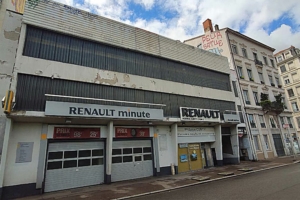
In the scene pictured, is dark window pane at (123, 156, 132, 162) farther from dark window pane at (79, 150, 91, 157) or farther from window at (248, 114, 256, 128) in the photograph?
window at (248, 114, 256, 128)

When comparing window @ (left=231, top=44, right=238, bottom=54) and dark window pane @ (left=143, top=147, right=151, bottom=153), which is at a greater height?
window @ (left=231, top=44, right=238, bottom=54)

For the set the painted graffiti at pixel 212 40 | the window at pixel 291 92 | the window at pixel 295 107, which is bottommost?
the window at pixel 295 107

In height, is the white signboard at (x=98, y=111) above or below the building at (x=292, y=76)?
below

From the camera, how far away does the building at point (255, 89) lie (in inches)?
894

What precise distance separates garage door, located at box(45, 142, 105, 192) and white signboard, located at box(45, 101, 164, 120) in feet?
7.80

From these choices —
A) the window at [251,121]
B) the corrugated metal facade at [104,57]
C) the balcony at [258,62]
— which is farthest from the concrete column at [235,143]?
the balcony at [258,62]

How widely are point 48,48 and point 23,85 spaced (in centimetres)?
290

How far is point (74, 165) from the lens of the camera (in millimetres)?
11398

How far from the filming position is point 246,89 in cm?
2412

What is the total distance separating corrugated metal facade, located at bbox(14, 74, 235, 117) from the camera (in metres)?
10.4

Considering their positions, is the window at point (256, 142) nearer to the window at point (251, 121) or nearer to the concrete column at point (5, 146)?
the window at point (251, 121)

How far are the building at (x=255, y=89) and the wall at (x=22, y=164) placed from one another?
20.7 metres

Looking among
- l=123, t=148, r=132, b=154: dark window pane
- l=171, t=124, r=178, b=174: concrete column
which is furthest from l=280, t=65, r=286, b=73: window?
l=123, t=148, r=132, b=154: dark window pane

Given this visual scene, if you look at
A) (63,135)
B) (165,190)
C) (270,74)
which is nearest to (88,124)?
(63,135)
